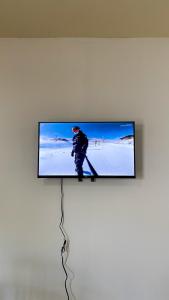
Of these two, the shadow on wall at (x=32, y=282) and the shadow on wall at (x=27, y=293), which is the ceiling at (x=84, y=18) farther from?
the shadow on wall at (x=27, y=293)

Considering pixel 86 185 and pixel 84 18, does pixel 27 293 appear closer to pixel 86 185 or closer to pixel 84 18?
pixel 86 185

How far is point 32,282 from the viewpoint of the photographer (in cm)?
227

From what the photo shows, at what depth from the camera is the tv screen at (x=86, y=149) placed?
2199 millimetres

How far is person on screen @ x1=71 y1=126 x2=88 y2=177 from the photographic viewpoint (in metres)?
2.20

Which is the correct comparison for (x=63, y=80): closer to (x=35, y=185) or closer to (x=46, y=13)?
(x=46, y=13)

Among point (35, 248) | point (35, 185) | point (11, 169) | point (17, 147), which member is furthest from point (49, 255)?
point (17, 147)

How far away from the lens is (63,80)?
2.39 m

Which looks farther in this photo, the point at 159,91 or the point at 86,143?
the point at 159,91

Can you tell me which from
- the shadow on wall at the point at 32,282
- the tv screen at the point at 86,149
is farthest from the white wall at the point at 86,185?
the tv screen at the point at 86,149

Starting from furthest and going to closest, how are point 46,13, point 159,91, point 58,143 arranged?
point 159,91, point 58,143, point 46,13

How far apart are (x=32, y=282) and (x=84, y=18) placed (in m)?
2.02

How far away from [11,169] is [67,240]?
2.34ft

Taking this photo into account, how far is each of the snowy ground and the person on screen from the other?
0.03 metres

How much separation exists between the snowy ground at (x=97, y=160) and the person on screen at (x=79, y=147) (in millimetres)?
30
